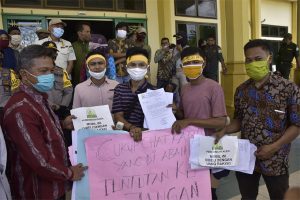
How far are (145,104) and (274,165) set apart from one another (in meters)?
1.02

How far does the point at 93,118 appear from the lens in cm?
268

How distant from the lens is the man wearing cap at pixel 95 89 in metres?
3.27

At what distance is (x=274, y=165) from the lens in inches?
99.2

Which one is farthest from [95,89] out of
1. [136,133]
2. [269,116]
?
[269,116]

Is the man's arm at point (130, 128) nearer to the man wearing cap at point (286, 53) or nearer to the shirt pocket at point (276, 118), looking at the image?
the shirt pocket at point (276, 118)

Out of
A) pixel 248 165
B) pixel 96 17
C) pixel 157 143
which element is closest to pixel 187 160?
pixel 157 143

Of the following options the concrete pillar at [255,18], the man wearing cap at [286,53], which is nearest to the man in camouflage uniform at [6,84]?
the man wearing cap at [286,53]

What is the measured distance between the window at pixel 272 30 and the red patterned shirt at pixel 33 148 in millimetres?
15920

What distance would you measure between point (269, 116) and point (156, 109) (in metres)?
0.80

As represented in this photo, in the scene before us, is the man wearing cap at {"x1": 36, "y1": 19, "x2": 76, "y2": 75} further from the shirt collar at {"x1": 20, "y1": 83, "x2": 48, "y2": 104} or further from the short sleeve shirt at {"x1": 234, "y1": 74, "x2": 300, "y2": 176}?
the short sleeve shirt at {"x1": 234, "y1": 74, "x2": 300, "y2": 176}

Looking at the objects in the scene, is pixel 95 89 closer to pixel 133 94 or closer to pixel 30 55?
pixel 133 94

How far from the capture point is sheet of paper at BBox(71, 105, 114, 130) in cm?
266

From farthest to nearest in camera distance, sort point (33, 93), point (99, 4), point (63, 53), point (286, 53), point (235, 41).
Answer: point (286, 53) < point (235, 41) < point (99, 4) < point (63, 53) < point (33, 93)

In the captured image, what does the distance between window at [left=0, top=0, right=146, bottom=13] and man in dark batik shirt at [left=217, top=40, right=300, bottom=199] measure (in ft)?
21.0
